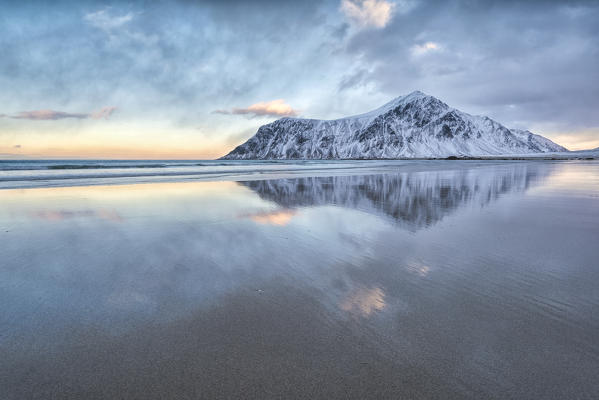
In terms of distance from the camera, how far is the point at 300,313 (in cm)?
383

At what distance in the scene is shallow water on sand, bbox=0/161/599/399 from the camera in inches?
105

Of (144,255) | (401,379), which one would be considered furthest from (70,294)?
(401,379)

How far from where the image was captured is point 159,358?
296 centimetres

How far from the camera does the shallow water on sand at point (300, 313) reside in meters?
2.66

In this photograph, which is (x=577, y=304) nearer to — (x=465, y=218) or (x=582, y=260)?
(x=582, y=260)

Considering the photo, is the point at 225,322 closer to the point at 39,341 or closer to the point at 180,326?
the point at 180,326

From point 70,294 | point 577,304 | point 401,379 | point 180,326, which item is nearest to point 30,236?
point 70,294

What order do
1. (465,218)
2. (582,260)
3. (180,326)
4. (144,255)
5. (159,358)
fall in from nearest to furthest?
(159,358), (180,326), (582,260), (144,255), (465,218)

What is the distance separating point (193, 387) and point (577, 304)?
4.99m

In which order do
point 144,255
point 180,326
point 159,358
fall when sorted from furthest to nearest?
1. point 144,255
2. point 180,326
3. point 159,358

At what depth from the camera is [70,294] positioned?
4.38 metres

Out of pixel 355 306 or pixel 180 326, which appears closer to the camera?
pixel 180 326

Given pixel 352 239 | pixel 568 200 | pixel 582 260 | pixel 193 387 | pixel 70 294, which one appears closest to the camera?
pixel 193 387

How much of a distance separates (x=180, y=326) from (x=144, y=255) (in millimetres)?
3223
